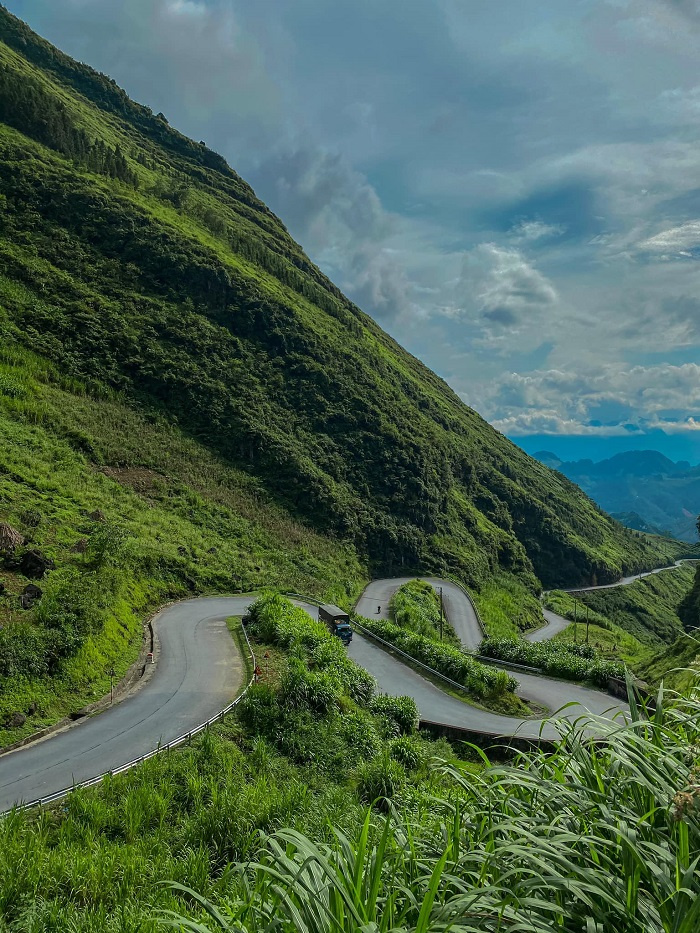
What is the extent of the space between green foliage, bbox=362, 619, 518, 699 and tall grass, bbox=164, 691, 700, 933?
19.0 meters

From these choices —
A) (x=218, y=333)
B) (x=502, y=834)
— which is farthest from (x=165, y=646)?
(x=218, y=333)

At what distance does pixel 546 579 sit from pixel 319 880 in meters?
110

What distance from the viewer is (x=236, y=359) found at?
2761 inches

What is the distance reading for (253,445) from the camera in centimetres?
5959

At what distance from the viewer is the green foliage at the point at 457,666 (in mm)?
20906

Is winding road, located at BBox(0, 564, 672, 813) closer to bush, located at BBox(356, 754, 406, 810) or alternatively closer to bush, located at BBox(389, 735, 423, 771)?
bush, located at BBox(389, 735, 423, 771)

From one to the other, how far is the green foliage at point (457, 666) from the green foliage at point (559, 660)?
383 cm

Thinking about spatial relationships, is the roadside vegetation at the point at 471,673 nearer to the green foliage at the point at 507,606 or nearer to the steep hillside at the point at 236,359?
the green foliage at the point at 507,606

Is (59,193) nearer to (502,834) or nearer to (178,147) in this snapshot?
(502,834)

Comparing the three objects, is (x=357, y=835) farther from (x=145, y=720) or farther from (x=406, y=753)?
(x=145, y=720)

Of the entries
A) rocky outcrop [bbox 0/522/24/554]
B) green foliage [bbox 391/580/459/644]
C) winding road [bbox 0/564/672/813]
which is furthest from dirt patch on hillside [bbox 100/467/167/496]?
green foliage [bbox 391/580/459/644]

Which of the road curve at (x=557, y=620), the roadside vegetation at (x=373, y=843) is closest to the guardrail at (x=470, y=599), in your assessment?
the road curve at (x=557, y=620)

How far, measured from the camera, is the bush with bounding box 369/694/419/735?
650 inches

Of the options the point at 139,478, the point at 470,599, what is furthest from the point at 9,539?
the point at 470,599
